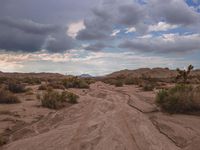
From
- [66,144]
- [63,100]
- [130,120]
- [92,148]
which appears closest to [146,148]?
[92,148]

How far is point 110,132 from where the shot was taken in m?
12.8

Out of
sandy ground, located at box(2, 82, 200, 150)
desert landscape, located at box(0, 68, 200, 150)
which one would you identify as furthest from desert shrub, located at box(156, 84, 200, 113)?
sandy ground, located at box(2, 82, 200, 150)

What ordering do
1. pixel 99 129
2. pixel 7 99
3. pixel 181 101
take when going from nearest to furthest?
pixel 99 129, pixel 181 101, pixel 7 99

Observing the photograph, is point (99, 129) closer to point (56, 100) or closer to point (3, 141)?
point (3, 141)

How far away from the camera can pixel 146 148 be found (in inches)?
416

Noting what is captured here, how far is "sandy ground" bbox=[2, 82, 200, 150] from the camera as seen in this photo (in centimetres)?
1106

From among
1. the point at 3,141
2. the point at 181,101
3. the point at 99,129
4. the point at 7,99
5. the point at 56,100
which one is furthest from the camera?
the point at 7,99

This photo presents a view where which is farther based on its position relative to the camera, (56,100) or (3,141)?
(56,100)

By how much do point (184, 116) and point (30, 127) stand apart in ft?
26.8

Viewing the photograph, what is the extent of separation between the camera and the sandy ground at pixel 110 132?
11.1 metres

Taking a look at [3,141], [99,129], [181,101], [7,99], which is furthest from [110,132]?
[7,99]

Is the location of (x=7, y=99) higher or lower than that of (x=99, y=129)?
higher

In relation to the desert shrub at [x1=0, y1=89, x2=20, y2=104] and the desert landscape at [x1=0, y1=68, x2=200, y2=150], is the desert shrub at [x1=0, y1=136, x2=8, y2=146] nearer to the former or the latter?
the desert landscape at [x1=0, y1=68, x2=200, y2=150]

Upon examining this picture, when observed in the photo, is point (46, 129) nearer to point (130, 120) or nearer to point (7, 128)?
point (7, 128)
